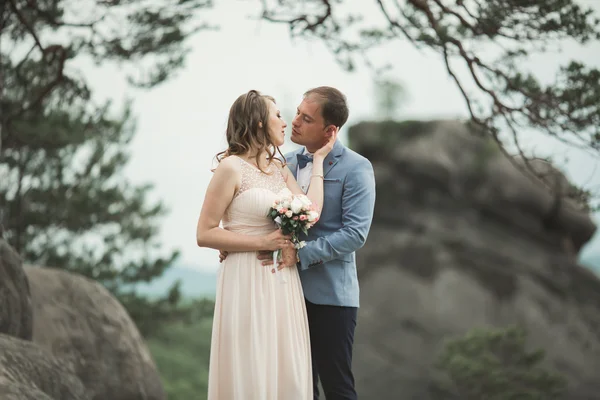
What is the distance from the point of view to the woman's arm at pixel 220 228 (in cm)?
334

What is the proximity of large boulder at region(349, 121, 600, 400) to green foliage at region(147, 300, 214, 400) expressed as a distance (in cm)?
390

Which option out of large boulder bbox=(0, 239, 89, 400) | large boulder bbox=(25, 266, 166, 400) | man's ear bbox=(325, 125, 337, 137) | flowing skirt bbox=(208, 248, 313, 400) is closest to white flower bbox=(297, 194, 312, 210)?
flowing skirt bbox=(208, 248, 313, 400)

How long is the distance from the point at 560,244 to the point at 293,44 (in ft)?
40.7

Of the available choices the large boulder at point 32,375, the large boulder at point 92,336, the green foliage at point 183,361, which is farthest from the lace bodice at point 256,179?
the green foliage at point 183,361

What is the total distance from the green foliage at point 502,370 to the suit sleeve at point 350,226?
7115 millimetres

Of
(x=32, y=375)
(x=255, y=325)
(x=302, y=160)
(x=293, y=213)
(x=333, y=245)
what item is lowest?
(x=32, y=375)

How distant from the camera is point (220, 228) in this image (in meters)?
3.37

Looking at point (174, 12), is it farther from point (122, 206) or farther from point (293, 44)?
point (122, 206)

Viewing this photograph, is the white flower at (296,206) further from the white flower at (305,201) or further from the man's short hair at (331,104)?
the man's short hair at (331,104)

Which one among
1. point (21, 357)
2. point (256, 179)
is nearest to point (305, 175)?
point (256, 179)

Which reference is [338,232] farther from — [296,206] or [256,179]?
[256,179]

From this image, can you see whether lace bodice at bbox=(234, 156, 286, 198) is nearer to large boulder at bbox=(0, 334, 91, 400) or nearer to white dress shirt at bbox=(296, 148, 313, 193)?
white dress shirt at bbox=(296, 148, 313, 193)

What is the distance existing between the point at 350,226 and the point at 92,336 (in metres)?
3.20

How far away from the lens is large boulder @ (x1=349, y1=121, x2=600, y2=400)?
1491 cm
